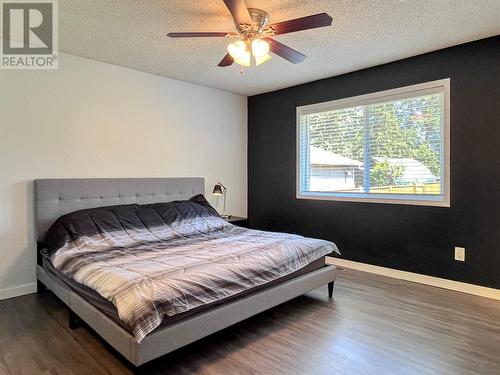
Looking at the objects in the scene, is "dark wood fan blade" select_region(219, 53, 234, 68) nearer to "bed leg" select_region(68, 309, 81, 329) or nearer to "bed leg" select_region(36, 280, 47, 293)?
"bed leg" select_region(68, 309, 81, 329)

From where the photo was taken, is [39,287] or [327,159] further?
[327,159]

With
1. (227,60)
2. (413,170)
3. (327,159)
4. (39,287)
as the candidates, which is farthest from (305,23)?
(39,287)

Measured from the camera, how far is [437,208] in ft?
11.4

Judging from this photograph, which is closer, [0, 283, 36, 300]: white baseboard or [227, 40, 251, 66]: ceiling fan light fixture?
[227, 40, 251, 66]: ceiling fan light fixture

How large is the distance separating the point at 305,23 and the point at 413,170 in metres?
2.31

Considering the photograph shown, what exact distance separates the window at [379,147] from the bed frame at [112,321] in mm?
1376

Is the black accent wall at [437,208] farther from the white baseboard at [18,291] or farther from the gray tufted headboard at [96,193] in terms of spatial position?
the white baseboard at [18,291]

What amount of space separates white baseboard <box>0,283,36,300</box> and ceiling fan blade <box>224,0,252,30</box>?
320 centimetres

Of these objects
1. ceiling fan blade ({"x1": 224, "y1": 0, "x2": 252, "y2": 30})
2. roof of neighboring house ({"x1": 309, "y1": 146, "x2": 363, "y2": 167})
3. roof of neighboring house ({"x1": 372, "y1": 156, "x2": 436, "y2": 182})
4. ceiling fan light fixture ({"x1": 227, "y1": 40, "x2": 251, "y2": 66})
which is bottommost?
roof of neighboring house ({"x1": 372, "y1": 156, "x2": 436, "y2": 182})

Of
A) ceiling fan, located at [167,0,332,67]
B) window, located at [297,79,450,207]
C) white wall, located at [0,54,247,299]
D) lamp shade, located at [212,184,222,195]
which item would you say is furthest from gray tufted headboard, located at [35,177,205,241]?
ceiling fan, located at [167,0,332,67]

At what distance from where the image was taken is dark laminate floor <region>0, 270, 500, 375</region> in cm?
204

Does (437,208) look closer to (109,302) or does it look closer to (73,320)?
(109,302)

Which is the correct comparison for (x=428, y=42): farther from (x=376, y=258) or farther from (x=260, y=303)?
(x=260, y=303)

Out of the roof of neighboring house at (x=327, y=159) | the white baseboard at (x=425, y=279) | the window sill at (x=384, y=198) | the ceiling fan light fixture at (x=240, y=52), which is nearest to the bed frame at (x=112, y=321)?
the white baseboard at (x=425, y=279)
